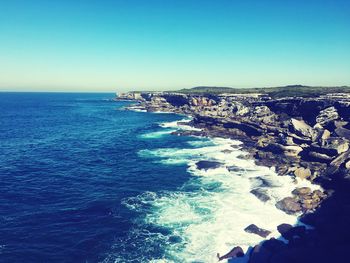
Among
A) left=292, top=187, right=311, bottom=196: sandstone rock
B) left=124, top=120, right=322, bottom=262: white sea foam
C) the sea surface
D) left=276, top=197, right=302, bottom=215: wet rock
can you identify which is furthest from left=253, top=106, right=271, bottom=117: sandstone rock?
left=276, top=197, right=302, bottom=215: wet rock

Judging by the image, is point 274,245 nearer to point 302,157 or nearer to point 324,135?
point 302,157

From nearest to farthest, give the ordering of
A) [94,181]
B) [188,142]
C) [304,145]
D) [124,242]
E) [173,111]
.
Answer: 1. [124,242]
2. [94,181]
3. [304,145]
4. [188,142]
5. [173,111]

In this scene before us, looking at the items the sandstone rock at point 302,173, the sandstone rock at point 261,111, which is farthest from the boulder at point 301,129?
the sandstone rock at point 261,111

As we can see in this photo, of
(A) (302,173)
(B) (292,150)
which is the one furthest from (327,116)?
(A) (302,173)

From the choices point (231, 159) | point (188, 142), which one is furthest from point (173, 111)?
point (231, 159)

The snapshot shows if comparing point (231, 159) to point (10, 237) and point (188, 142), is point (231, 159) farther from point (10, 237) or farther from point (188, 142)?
point (10, 237)

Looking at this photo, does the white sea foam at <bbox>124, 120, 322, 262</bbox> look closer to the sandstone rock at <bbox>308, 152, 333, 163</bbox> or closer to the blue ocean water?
the blue ocean water
